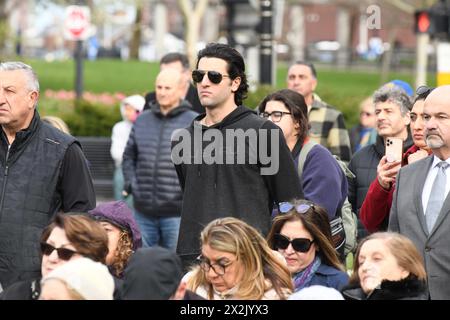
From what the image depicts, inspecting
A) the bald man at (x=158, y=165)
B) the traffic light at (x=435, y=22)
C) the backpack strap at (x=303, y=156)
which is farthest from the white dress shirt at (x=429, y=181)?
the traffic light at (x=435, y=22)

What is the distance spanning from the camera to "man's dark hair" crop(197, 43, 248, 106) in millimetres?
7781

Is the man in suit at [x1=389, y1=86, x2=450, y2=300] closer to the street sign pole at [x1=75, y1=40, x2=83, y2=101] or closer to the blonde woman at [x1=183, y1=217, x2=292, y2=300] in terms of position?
the blonde woman at [x1=183, y1=217, x2=292, y2=300]

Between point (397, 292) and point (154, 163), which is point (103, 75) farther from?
point (397, 292)

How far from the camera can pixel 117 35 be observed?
3516 inches

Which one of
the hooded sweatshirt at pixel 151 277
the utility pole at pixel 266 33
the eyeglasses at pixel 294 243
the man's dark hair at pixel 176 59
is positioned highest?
the utility pole at pixel 266 33

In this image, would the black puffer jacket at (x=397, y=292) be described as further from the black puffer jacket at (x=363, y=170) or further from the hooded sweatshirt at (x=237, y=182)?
the black puffer jacket at (x=363, y=170)

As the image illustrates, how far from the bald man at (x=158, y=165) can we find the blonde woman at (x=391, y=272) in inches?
A: 175

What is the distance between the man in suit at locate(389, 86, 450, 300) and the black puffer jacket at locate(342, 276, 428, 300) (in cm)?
53

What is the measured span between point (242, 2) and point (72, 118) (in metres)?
3.78

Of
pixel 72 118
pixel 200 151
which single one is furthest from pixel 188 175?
pixel 72 118

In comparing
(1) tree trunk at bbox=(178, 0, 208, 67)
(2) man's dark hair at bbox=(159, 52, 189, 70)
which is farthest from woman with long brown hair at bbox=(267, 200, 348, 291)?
(1) tree trunk at bbox=(178, 0, 208, 67)

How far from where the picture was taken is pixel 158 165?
11.0 metres

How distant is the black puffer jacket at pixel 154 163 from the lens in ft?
35.7

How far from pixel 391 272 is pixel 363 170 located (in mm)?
3031
